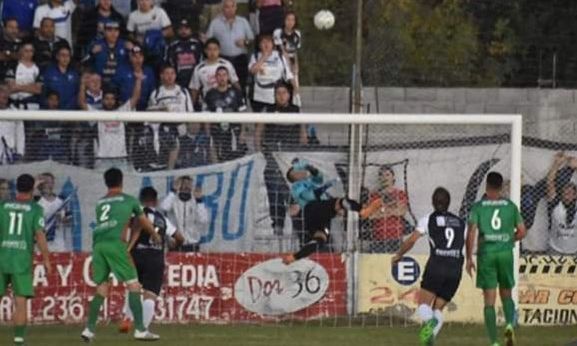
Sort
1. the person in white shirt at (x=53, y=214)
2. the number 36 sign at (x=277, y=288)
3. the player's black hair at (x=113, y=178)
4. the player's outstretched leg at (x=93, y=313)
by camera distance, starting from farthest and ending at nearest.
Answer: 1. the number 36 sign at (x=277, y=288)
2. the person in white shirt at (x=53, y=214)
3. the player's outstretched leg at (x=93, y=313)
4. the player's black hair at (x=113, y=178)

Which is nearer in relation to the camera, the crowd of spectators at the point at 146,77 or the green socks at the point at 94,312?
the green socks at the point at 94,312

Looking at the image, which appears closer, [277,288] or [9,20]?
[277,288]

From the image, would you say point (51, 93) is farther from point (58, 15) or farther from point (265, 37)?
point (265, 37)

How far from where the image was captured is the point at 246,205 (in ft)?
79.4

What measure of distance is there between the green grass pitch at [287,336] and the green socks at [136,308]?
0.22m

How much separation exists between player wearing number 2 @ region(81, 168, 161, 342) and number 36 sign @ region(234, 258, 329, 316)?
108 inches

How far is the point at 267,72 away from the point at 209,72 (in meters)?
0.79

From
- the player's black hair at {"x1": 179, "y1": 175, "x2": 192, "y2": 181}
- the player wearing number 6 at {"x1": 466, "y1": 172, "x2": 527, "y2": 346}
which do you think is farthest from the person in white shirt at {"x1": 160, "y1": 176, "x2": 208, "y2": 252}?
the player wearing number 6 at {"x1": 466, "y1": 172, "x2": 527, "y2": 346}

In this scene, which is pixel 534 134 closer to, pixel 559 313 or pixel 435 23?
pixel 559 313

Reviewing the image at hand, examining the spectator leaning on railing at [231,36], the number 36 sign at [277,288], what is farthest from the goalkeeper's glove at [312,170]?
the spectator leaning on railing at [231,36]

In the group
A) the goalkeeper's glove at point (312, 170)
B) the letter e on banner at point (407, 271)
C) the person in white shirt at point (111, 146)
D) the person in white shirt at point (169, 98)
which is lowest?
the letter e on banner at point (407, 271)

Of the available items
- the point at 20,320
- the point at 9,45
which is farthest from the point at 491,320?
the point at 9,45

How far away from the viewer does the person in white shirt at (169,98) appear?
81.8ft

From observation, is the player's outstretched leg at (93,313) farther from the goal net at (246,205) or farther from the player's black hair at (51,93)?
the player's black hair at (51,93)
